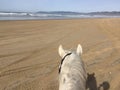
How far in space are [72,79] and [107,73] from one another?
5.25 m

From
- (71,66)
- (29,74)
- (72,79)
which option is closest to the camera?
(72,79)

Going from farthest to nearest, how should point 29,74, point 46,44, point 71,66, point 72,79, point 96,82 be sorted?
point 46,44 → point 29,74 → point 96,82 → point 71,66 → point 72,79

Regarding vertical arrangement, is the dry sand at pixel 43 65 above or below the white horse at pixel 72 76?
below

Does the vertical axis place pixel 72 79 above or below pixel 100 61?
above

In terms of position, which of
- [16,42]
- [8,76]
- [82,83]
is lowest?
[16,42]

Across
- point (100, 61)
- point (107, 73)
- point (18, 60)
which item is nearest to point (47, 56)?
point (18, 60)

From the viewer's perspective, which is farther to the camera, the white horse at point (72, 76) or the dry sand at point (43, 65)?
the dry sand at point (43, 65)

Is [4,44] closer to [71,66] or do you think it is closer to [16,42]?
[16,42]

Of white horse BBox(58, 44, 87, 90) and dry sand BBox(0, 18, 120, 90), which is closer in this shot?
white horse BBox(58, 44, 87, 90)

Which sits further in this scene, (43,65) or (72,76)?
(43,65)

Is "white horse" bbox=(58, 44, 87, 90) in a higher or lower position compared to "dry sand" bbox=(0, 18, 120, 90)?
higher

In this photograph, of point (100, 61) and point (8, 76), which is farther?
point (100, 61)

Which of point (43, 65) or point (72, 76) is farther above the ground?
point (72, 76)

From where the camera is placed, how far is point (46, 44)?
1347 cm
